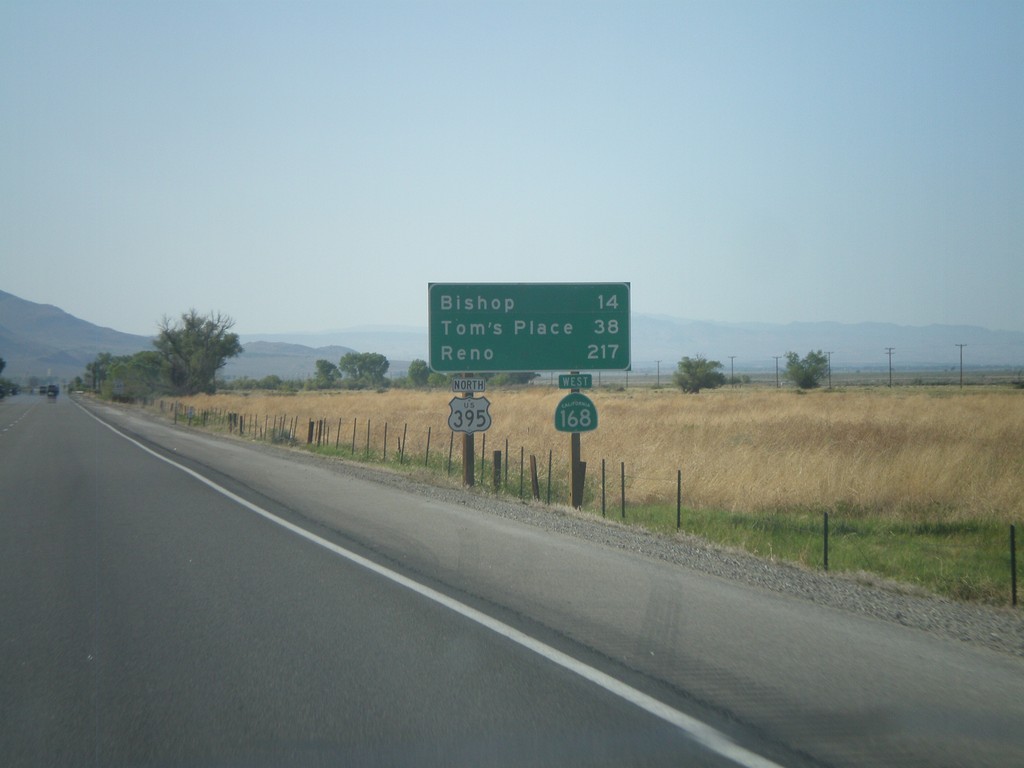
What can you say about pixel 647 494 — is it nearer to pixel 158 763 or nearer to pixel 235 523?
pixel 235 523

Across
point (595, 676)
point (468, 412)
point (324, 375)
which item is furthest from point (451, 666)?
point (324, 375)

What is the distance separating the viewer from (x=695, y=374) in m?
99.9

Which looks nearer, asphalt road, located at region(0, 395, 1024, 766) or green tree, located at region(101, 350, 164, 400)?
asphalt road, located at region(0, 395, 1024, 766)

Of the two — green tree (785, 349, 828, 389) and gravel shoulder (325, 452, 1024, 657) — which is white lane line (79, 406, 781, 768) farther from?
green tree (785, 349, 828, 389)

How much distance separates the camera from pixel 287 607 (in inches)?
348

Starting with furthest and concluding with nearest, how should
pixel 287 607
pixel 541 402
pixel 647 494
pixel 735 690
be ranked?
1. pixel 541 402
2. pixel 647 494
3. pixel 287 607
4. pixel 735 690

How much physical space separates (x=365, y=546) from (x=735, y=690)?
7.12 meters

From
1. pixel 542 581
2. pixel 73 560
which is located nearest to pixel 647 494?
pixel 542 581

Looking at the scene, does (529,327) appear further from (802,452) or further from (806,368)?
(806,368)

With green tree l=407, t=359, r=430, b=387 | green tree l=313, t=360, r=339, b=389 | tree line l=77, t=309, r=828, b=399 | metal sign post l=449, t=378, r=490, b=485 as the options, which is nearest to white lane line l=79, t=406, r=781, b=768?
metal sign post l=449, t=378, r=490, b=485

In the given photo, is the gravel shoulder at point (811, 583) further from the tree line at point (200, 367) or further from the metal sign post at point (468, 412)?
the tree line at point (200, 367)

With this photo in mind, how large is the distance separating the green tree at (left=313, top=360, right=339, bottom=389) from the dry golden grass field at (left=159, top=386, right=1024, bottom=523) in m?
122

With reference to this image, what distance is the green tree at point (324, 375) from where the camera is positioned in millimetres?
168962

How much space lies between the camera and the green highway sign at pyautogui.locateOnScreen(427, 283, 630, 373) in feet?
68.4
